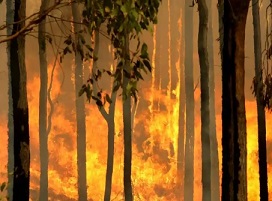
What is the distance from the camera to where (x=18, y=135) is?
970 centimetres

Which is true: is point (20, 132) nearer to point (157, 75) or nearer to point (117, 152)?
point (117, 152)

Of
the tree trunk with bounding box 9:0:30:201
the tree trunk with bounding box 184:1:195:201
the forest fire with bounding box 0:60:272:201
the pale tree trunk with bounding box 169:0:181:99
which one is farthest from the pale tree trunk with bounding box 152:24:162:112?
the tree trunk with bounding box 9:0:30:201

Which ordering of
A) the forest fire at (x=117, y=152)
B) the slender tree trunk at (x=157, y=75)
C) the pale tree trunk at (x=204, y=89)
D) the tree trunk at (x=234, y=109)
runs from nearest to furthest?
the tree trunk at (x=234, y=109)
the pale tree trunk at (x=204, y=89)
the forest fire at (x=117, y=152)
the slender tree trunk at (x=157, y=75)

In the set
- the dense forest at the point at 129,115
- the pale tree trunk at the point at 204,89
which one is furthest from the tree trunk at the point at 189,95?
the pale tree trunk at the point at 204,89

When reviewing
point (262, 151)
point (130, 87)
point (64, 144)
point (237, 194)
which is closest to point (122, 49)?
point (130, 87)

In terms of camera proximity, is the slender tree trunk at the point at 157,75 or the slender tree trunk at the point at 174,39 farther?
the slender tree trunk at the point at 157,75

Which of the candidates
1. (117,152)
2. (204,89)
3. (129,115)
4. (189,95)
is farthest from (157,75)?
(204,89)

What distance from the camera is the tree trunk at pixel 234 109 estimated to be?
8375 mm

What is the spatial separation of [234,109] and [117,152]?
20.5 m

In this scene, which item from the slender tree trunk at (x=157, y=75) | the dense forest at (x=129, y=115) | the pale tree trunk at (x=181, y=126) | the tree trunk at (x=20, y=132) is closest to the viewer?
the tree trunk at (x=20, y=132)

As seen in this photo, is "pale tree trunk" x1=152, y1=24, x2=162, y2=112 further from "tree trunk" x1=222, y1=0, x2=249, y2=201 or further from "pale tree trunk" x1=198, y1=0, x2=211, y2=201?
"tree trunk" x1=222, y1=0, x2=249, y2=201

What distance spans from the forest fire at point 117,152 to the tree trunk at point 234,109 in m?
15.6

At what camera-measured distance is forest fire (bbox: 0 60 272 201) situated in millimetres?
25406

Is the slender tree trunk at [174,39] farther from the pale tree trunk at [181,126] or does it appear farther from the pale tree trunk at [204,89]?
the pale tree trunk at [204,89]
